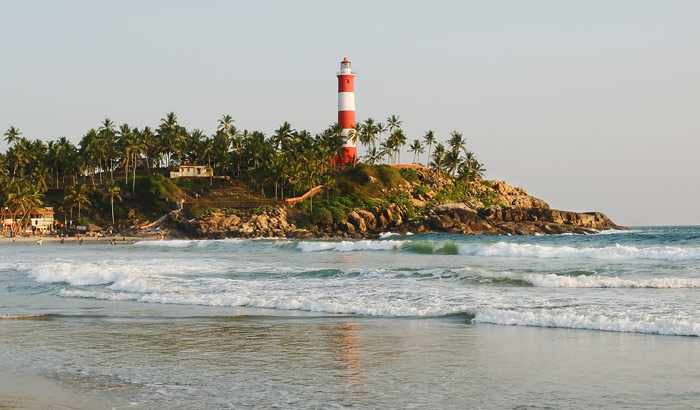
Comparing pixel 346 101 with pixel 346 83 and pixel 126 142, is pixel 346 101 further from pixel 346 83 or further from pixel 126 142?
pixel 126 142

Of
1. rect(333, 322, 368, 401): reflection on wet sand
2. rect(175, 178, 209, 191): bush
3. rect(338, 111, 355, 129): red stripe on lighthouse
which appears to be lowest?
rect(333, 322, 368, 401): reflection on wet sand

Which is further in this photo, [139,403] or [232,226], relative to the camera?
[232,226]

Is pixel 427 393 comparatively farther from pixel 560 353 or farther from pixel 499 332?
pixel 499 332

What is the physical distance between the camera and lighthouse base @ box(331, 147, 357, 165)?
11006cm

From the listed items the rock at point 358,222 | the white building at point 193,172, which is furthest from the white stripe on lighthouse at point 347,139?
the white building at point 193,172

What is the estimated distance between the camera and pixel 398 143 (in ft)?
392

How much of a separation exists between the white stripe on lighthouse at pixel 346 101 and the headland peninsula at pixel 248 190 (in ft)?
18.4

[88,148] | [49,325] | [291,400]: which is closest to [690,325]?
[291,400]

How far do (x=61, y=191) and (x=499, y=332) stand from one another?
98.6 meters

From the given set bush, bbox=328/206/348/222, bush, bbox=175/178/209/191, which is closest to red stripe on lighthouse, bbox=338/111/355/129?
bush, bbox=328/206/348/222

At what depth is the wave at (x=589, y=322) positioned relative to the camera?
14.1 meters

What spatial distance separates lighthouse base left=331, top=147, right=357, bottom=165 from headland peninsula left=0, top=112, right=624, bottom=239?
1.50 meters

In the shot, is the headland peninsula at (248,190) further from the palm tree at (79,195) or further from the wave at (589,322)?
A: the wave at (589,322)

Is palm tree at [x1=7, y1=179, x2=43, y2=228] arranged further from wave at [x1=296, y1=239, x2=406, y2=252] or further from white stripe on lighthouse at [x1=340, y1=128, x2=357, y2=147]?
wave at [x1=296, y1=239, x2=406, y2=252]
